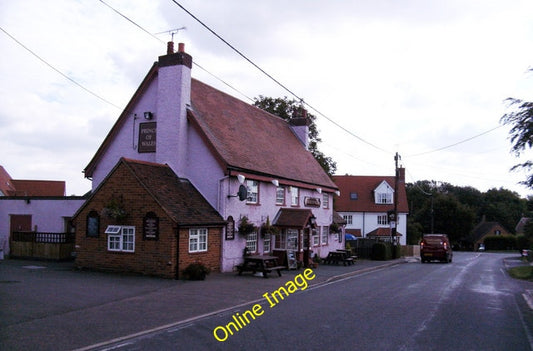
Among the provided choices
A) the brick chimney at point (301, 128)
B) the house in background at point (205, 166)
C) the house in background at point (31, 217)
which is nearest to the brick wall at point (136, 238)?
the house in background at point (205, 166)

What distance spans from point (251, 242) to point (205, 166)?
440cm

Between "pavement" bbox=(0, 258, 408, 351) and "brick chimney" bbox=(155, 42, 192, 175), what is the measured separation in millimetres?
5614

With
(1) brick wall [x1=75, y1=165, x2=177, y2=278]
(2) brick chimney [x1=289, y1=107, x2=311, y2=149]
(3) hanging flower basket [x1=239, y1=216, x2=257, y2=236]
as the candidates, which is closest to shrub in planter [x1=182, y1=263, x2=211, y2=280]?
(1) brick wall [x1=75, y1=165, x2=177, y2=278]

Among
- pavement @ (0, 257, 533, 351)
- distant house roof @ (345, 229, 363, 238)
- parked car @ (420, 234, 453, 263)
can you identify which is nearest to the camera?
pavement @ (0, 257, 533, 351)

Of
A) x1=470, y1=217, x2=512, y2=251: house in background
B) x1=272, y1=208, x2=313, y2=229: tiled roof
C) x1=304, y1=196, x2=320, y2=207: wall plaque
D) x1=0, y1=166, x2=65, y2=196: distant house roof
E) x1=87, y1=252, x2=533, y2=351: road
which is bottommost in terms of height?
x1=470, y1=217, x2=512, y2=251: house in background

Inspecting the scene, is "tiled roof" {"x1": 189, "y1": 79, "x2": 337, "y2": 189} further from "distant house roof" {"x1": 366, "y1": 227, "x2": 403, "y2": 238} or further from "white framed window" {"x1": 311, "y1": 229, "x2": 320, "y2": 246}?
"distant house roof" {"x1": 366, "y1": 227, "x2": 403, "y2": 238}

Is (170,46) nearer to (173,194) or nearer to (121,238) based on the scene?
(173,194)

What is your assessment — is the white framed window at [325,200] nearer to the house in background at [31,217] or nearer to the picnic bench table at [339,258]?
the picnic bench table at [339,258]

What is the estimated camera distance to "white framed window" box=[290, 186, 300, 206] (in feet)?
88.6

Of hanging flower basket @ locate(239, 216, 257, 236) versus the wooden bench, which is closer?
hanging flower basket @ locate(239, 216, 257, 236)

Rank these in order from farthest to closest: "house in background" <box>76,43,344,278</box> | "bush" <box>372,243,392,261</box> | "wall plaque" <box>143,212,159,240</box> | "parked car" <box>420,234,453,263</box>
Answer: "bush" <box>372,243,392,261</box> → "parked car" <box>420,234,453,263</box> → "house in background" <box>76,43,344,278</box> → "wall plaque" <box>143,212,159,240</box>

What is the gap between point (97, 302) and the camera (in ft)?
39.9

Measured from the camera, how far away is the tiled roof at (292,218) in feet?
78.5

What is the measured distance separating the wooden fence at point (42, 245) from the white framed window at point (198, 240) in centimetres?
718
